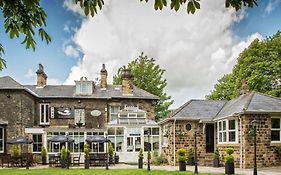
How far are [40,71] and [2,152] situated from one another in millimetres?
8636

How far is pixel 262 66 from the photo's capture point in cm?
3897

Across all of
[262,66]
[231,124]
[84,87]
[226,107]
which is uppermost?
[262,66]

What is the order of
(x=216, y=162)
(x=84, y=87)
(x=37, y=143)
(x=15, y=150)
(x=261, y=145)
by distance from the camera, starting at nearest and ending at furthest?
(x=261, y=145) < (x=216, y=162) < (x=15, y=150) < (x=37, y=143) < (x=84, y=87)

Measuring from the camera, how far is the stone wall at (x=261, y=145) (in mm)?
24094

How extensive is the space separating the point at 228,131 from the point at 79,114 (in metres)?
15.1

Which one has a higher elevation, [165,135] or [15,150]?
[165,135]

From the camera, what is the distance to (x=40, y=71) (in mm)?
38281

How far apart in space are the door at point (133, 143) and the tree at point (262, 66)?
36.8 ft

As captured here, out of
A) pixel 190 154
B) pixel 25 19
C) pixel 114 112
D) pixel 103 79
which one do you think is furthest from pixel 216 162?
pixel 25 19

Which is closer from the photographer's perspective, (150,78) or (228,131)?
(228,131)

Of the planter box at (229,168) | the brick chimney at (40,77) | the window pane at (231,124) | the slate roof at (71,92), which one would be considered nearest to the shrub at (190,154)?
the window pane at (231,124)

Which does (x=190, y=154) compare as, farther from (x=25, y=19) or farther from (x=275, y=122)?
(x=25, y=19)

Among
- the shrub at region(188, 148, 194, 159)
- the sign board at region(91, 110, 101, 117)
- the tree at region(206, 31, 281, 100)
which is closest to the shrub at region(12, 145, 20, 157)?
the sign board at region(91, 110, 101, 117)

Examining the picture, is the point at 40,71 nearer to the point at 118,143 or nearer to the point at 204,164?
the point at 118,143
